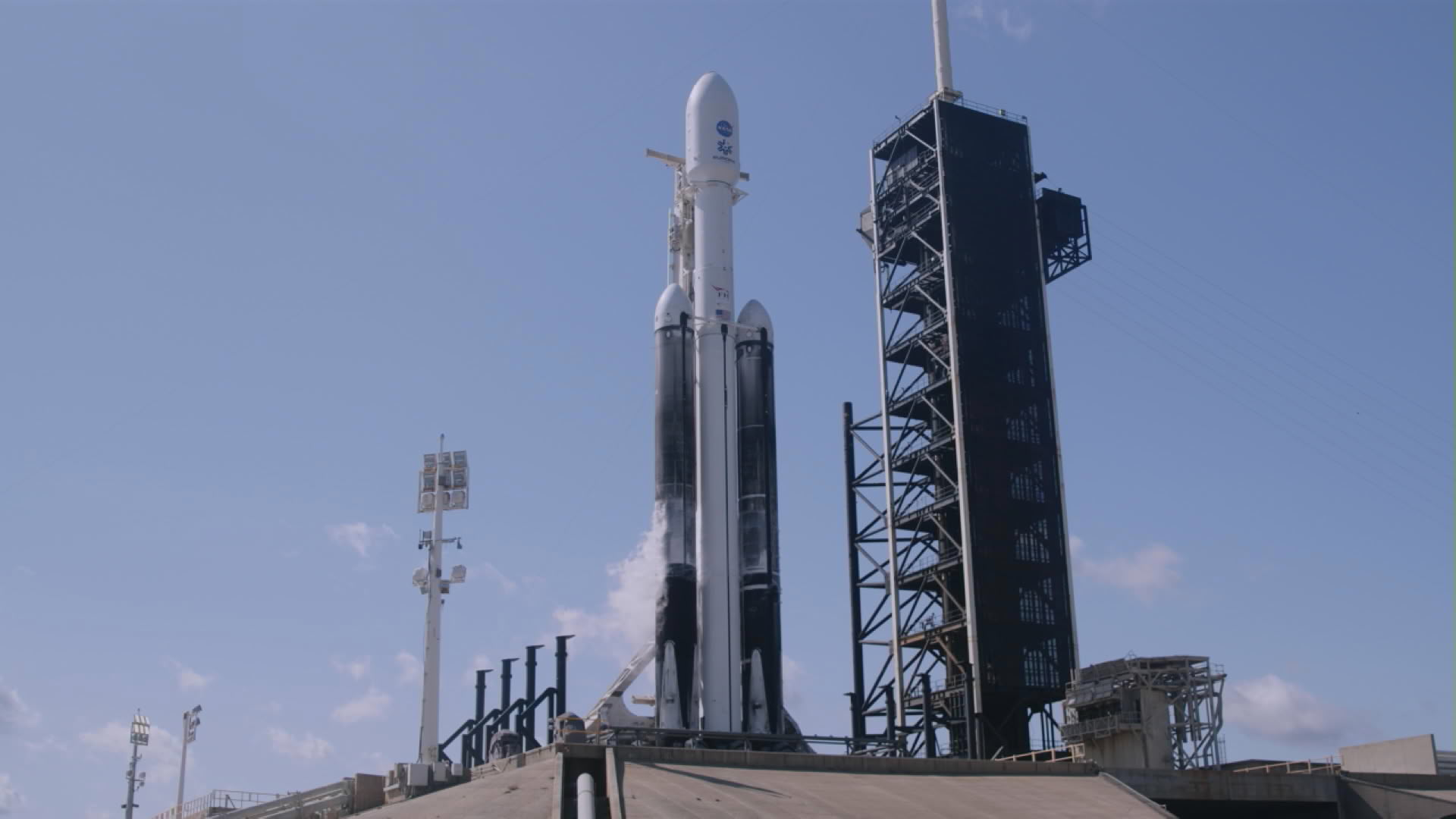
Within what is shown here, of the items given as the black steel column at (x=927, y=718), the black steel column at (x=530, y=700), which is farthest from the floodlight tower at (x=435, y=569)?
the black steel column at (x=927, y=718)

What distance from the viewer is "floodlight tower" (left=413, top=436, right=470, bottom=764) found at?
62469mm

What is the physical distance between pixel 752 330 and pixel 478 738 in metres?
24.2

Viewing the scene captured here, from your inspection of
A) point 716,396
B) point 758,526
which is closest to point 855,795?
point 758,526

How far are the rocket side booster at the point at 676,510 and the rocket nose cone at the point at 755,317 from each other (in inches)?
89.7

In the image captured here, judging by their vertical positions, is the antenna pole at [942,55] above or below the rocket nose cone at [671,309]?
above

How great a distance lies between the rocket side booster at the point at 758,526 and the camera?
53.5m

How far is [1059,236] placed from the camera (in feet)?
255

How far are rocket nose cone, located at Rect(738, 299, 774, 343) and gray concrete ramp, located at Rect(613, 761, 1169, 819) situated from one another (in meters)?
18.8

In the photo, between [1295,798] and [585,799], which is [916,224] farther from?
[585,799]

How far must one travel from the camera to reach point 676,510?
Result: 54.2 metres

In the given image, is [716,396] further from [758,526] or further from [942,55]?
[942,55]

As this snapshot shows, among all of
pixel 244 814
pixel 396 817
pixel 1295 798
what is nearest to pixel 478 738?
pixel 244 814

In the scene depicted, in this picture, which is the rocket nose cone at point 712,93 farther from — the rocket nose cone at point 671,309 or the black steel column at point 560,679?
the black steel column at point 560,679

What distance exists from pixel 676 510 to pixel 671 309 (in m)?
8.10
